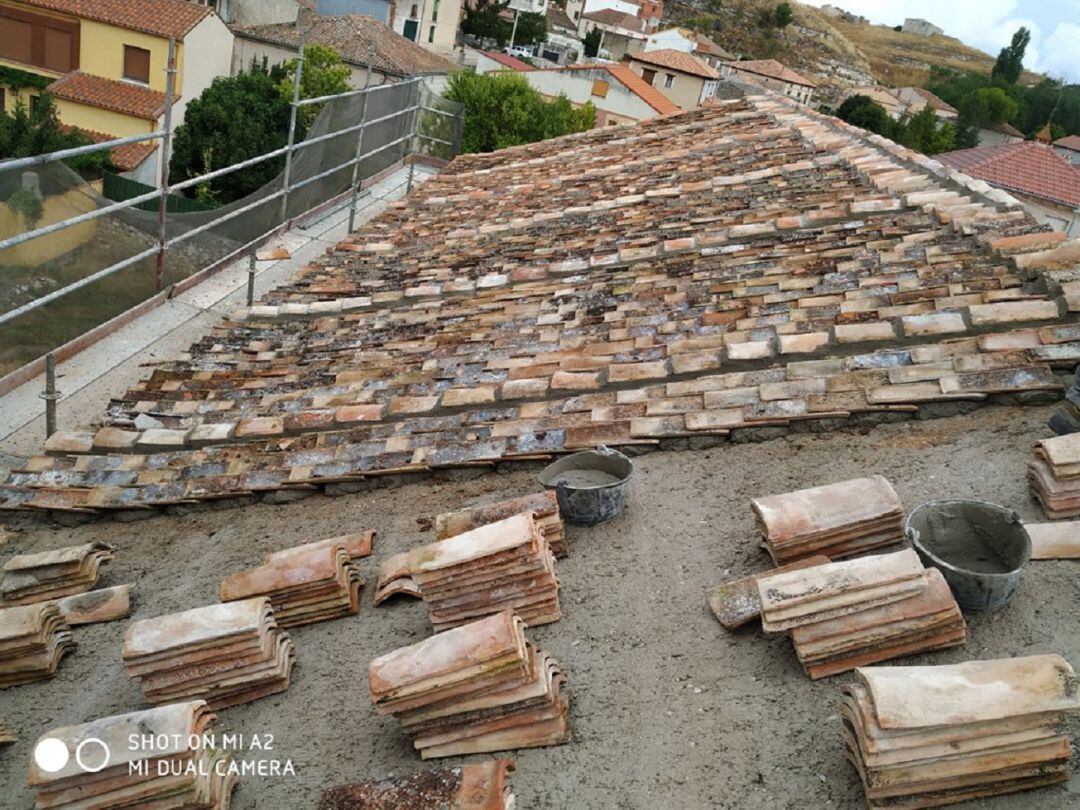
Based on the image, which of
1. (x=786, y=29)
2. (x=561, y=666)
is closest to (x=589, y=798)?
(x=561, y=666)

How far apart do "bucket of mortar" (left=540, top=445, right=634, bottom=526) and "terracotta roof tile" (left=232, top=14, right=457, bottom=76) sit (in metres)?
37.9

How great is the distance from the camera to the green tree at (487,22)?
2697 inches

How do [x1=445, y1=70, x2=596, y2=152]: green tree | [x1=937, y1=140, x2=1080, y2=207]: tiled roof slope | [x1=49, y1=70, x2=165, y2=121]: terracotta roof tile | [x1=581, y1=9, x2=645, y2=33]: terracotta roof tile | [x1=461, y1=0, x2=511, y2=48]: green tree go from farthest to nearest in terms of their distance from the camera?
[x1=581, y1=9, x2=645, y2=33]: terracotta roof tile
[x1=461, y1=0, x2=511, y2=48]: green tree
[x1=937, y1=140, x2=1080, y2=207]: tiled roof slope
[x1=49, y1=70, x2=165, y2=121]: terracotta roof tile
[x1=445, y1=70, x2=596, y2=152]: green tree

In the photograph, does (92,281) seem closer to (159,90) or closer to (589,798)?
(589,798)

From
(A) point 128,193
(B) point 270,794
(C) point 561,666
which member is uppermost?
(C) point 561,666

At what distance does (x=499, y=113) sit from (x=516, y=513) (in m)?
25.9

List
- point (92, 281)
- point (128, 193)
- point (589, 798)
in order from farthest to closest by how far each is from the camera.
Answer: point (128, 193) < point (92, 281) < point (589, 798)

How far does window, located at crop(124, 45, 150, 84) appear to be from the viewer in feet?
105

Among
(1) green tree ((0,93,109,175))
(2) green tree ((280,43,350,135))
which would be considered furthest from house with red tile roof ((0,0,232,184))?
(1) green tree ((0,93,109,175))

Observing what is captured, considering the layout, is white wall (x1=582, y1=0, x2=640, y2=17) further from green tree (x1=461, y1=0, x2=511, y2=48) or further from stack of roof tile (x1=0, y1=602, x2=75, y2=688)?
stack of roof tile (x1=0, y1=602, x2=75, y2=688)

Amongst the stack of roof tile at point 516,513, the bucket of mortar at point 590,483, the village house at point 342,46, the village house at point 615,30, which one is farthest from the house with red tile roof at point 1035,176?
the village house at point 615,30

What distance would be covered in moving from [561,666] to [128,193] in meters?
22.8

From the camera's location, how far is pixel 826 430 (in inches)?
188

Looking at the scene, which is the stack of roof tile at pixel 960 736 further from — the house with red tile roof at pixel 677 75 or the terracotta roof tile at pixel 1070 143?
the terracotta roof tile at pixel 1070 143
